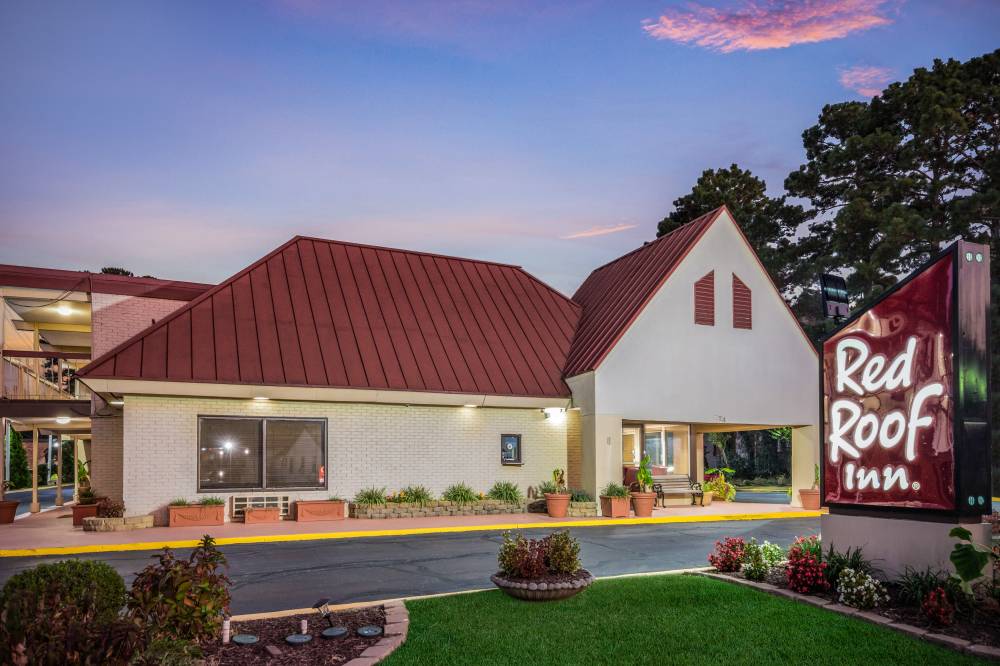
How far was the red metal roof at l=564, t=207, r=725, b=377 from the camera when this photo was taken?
25766 millimetres

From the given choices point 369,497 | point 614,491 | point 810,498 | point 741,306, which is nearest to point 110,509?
point 369,497

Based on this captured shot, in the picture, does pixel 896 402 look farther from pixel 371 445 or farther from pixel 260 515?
pixel 260 515

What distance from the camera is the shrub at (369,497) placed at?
73.7ft

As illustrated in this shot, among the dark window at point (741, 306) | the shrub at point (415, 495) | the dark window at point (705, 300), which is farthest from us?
the dark window at point (741, 306)

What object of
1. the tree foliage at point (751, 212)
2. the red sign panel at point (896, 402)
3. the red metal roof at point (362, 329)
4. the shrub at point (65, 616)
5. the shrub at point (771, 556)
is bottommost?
the shrub at point (771, 556)

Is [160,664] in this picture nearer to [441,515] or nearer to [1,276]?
[441,515]

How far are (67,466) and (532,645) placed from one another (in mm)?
58978

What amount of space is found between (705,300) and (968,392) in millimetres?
17477

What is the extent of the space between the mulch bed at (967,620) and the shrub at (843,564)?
73cm

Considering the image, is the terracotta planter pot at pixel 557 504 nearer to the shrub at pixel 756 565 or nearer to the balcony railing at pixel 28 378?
the shrub at pixel 756 565

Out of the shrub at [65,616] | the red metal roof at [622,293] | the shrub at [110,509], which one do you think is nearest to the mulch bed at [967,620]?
the shrub at [65,616]

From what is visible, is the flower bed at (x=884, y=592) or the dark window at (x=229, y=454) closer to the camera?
the flower bed at (x=884, y=592)

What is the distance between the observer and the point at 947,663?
768cm

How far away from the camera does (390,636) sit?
8.60 meters
